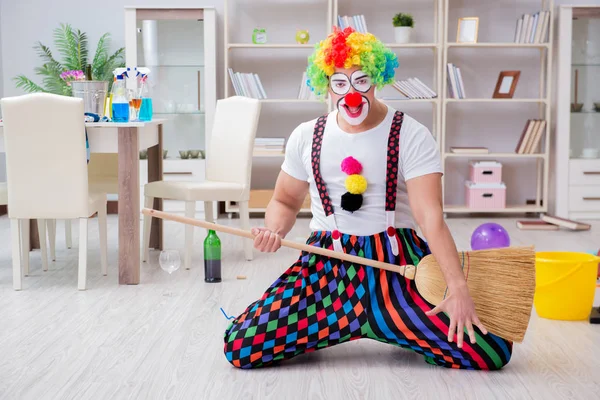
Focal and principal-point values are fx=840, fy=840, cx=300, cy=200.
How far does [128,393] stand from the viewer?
2.20 meters

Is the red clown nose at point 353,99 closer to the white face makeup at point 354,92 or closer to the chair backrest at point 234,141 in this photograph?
the white face makeup at point 354,92

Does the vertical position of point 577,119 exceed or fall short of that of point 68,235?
it exceeds it

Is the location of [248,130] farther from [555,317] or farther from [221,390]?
[221,390]

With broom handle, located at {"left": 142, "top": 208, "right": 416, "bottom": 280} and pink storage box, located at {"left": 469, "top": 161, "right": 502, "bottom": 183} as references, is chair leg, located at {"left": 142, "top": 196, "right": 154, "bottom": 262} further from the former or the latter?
pink storage box, located at {"left": 469, "top": 161, "right": 502, "bottom": 183}

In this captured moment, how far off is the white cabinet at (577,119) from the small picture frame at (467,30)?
58 cm

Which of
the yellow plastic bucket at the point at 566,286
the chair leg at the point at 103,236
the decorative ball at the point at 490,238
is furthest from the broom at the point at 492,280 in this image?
the decorative ball at the point at 490,238

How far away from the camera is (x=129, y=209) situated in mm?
3566

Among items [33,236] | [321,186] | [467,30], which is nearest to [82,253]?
[33,236]

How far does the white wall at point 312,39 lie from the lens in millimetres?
6027

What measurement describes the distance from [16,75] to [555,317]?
452 cm

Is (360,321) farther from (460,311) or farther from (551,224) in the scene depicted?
(551,224)

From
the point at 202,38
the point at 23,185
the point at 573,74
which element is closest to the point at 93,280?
the point at 23,185

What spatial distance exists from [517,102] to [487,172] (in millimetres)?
648

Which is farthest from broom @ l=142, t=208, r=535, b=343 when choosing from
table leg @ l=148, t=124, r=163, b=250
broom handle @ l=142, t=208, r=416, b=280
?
table leg @ l=148, t=124, r=163, b=250
